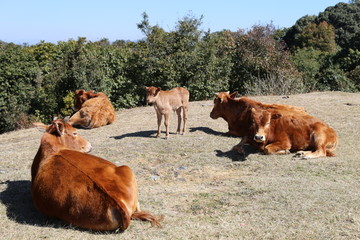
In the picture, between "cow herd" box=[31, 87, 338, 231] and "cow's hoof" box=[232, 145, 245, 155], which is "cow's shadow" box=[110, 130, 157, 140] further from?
"cow's hoof" box=[232, 145, 245, 155]

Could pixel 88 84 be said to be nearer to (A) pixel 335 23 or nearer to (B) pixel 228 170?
(B) pixel 228 170

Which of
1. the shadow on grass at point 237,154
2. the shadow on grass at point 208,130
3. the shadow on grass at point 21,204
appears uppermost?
the shadow on grass at point 208,130

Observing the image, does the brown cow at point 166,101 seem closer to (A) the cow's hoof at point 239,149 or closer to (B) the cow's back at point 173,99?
(B) the cow's back at point 173,99

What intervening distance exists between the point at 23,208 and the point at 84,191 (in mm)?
1593

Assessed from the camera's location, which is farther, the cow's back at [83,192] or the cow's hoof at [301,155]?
the cow's hoof at [301,155]

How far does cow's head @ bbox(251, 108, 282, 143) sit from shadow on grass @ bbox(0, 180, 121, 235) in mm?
5041

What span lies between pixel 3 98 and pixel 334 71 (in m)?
16.9

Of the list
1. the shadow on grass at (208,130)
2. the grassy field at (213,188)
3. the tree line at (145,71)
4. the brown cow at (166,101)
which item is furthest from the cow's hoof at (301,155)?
the tree line at (145,71)

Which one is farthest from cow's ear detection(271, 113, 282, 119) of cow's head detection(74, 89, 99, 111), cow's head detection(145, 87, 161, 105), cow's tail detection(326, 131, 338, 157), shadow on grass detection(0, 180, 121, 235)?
cow's head detection(74, 89, 99, 111)

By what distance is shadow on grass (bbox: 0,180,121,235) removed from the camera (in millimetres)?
6541

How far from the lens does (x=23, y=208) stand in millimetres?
7262

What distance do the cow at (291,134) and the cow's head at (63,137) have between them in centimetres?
431

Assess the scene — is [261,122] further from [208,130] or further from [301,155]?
[208,130]

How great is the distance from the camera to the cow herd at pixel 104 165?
6.12 metres
